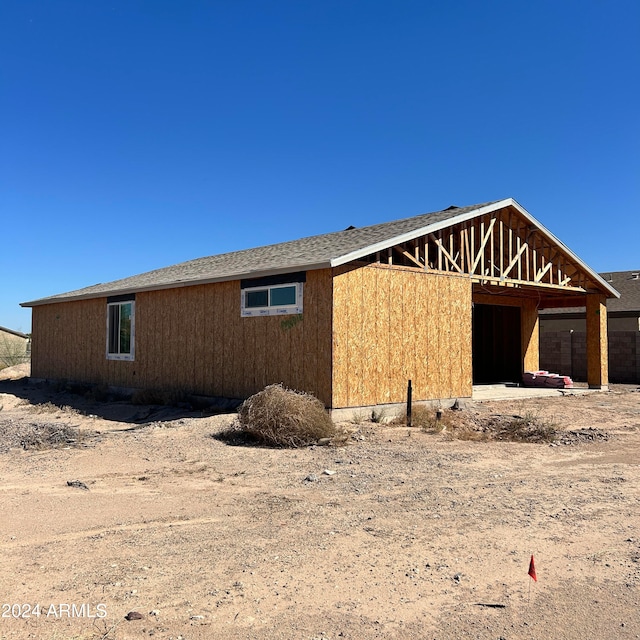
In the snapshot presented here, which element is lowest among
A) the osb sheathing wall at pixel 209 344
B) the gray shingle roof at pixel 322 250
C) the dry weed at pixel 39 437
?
the dry weed at pixel 39 437

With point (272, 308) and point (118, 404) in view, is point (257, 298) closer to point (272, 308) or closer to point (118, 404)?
point (272, 308)

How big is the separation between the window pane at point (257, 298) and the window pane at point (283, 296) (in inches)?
8.4

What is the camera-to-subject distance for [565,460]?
916 centimetres

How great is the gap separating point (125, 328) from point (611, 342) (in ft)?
59.0

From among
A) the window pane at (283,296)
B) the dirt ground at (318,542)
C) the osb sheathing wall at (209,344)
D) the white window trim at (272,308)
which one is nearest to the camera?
the dirt ground at (318,542)

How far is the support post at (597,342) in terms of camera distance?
20.0m

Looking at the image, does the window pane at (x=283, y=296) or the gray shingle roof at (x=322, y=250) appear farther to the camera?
the window pane at (x=283, y=296)

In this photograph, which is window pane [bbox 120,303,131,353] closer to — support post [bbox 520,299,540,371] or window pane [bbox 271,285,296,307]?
window pane [bbox 271,285,296,307]

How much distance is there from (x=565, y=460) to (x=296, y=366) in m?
5.55

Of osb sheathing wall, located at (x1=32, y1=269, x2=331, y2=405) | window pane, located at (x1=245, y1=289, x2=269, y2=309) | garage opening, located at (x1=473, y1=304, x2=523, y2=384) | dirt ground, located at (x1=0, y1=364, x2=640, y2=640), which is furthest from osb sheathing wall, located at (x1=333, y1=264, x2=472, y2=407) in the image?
garage opening, located at (x1=473, y1=304, x2=523, y2=384)

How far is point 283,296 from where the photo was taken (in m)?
13.1

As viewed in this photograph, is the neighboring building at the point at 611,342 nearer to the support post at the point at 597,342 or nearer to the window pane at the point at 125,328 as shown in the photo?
the support post at the point at 597,342

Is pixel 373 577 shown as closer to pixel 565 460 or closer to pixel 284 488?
pixel 284 488

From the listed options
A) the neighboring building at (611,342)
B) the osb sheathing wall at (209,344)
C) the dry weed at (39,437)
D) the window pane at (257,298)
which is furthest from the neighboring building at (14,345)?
the neighboring building at (611,342)
